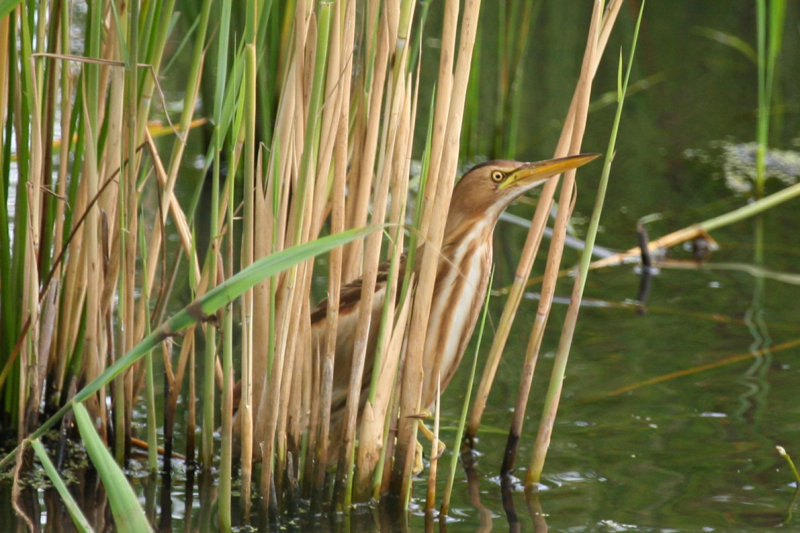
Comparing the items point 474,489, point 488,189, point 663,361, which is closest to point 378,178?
point 488,189

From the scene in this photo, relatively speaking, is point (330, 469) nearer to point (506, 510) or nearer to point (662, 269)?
point (506, 510)

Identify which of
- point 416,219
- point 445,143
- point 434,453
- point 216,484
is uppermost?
point 445,143

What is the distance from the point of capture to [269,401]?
183cm

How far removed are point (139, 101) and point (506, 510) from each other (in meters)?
0.98

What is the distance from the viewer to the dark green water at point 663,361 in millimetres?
2123

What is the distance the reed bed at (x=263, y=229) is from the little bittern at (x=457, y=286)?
23mm

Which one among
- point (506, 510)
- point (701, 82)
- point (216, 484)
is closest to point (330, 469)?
point (216, 484)

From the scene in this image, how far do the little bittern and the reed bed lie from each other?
23 mm

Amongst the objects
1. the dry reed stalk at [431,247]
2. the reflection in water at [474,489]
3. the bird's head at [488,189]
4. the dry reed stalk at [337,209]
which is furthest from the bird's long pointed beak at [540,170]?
the reflection in water at [474,489]

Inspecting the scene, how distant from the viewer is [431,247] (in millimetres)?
1793

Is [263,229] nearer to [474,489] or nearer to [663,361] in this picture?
[474,489]

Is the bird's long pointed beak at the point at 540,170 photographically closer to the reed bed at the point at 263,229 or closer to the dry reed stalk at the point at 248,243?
the reed bed at the point at 263,229

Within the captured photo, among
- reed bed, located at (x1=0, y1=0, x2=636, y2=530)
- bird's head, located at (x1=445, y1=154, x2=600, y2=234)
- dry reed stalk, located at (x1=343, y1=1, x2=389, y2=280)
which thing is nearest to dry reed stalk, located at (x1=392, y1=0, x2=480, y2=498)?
reed bed, located at (x1=0, y1=0, x2=636, y2=530)

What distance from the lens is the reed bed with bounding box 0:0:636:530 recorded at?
5.71 ft
